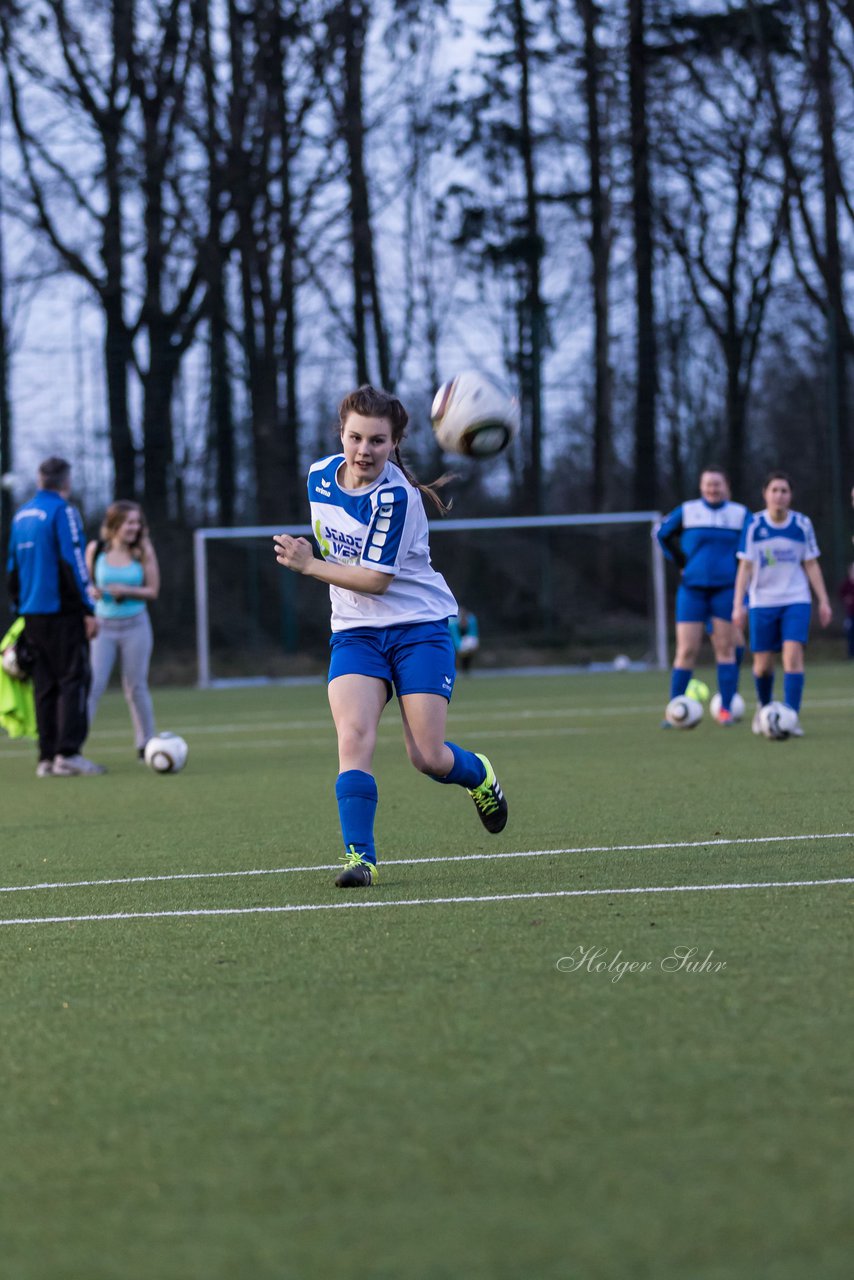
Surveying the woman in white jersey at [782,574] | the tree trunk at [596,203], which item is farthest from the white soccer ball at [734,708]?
the tree trunk at [596,203]

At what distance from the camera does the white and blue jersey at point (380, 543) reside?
605cm

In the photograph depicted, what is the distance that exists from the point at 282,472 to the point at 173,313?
3823 millimetres

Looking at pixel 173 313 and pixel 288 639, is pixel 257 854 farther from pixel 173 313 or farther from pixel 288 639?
pixel 173 313

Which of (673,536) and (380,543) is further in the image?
(673,536)

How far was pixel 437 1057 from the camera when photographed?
3537mm

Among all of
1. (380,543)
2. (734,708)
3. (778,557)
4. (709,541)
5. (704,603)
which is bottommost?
(734,708)

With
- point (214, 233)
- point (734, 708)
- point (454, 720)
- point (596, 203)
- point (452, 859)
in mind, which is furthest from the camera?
point (596, 203)

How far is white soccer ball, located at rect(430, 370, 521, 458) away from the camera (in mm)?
6707

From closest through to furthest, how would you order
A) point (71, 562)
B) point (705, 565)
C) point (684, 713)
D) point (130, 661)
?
point (71, 562)
point (130, 661)
point (684, 713)
point (705, 565)

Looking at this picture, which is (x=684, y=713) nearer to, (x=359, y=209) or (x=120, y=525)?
(x=120, y=525)

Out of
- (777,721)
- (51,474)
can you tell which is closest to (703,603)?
(777,721)

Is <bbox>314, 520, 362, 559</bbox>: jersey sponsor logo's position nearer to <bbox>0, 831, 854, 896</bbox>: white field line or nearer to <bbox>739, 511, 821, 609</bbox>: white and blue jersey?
<bbox>0, 831, 854, 896</bbox>: white field line

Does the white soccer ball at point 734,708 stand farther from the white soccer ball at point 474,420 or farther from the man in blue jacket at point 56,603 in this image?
the white soccer ball at point 474,420

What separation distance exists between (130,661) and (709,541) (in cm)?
460
